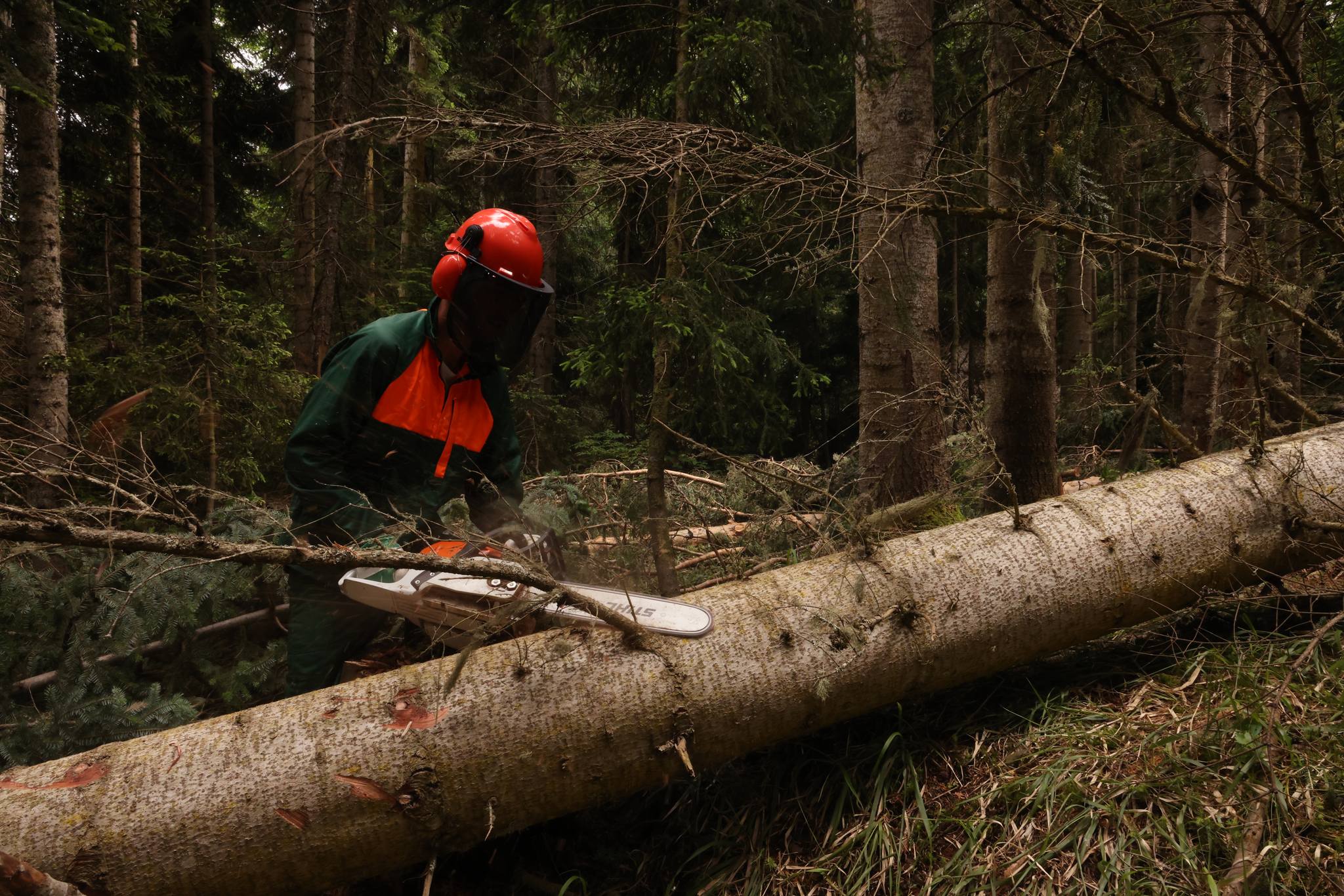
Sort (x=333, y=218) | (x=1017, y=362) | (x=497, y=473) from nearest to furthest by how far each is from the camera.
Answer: (x=497, y=473) → (x=1017, y=362) → (x=333, y=218)

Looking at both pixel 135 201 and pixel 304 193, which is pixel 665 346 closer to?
pixel 304 193

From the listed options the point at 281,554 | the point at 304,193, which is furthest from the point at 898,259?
the point at 304,193

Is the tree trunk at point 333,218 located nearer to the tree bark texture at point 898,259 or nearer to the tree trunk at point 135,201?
the tree trunk at point 135,201

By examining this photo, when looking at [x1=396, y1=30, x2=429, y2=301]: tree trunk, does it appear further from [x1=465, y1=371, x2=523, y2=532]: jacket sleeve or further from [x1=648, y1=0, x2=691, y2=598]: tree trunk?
[x1=465, y1=371, x2=523, y2=532]: jacket sleeve

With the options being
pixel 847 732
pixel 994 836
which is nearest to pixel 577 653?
pixel 847 732

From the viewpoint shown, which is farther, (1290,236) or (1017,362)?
(1290,236)

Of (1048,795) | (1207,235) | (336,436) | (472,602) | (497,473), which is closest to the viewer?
(1048,795)

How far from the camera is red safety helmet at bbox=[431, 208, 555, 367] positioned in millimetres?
2609

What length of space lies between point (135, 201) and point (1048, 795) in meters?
9.10

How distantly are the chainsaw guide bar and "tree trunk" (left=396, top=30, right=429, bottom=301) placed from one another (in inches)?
199

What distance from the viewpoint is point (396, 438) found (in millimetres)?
2646

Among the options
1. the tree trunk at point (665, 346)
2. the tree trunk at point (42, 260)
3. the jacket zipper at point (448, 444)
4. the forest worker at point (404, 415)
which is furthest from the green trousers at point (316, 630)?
the tree trunk at point (42, 260)

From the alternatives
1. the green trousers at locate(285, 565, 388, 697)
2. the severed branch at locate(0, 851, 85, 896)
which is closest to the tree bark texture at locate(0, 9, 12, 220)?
the green trousers at locate(285, 565, 388, 697)

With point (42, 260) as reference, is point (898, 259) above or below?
below
